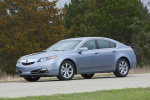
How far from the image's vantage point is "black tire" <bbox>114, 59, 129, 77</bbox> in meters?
17.6

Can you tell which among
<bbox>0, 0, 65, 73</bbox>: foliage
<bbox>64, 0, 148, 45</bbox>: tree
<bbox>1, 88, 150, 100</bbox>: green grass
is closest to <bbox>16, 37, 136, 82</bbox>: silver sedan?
<bbox>1, 88, 150, 100</bbox>: green grass

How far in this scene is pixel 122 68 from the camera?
1778 cm

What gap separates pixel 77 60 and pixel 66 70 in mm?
647

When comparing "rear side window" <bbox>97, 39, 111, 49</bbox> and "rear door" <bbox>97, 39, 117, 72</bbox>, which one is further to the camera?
"rear side window" <bbox>97, 39, 111, 49</bbox>

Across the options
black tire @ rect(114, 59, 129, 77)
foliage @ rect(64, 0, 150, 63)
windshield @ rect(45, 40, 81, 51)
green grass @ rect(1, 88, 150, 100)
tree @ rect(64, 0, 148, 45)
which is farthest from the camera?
tree @ rect(64, 0, 148, 45)

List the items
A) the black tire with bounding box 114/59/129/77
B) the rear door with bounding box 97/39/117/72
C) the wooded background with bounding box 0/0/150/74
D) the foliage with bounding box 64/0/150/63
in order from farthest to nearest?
the foliage with bounding box 64/0/150/63
the wooded background with bounding box 0/0/150/74
the black tire with bounding box 114/59/129/77
the rear door with bounding box 97/39/117/72

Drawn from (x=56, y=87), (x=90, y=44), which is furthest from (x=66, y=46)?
(x=56, y=87)

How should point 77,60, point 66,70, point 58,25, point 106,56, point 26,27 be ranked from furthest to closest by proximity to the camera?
point 58,25
point 26,27
point 106,56
point 77,60
point 66,70

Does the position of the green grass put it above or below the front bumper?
below

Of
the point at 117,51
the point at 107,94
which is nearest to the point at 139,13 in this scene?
the point at 117,51

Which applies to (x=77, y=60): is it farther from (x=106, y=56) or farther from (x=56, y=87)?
(x=56, y=87)

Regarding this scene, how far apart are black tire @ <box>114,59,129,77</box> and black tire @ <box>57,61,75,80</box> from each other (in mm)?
2059

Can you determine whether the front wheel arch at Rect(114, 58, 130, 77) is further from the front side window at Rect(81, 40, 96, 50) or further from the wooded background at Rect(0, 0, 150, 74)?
the wooded background at Rect(0, 0, 150, 74)

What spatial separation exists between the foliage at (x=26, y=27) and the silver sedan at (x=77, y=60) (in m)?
33.8
